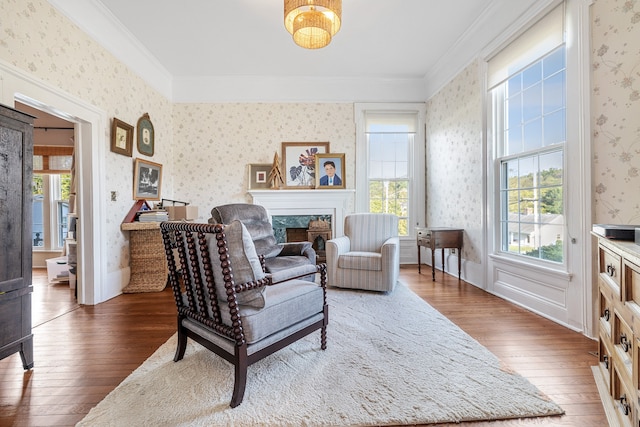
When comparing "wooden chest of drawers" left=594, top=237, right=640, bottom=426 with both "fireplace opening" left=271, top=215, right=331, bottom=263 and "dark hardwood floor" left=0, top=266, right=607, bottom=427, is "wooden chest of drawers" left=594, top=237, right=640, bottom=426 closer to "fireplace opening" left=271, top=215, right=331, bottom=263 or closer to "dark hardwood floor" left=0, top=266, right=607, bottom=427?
"dark hardwood floor" left=0, top=266, right=607, bottom=427

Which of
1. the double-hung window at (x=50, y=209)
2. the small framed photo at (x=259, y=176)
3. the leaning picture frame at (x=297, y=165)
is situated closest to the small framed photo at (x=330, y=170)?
the leaning picture frame at (x=297, y=165)

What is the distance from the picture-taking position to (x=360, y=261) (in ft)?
11.7

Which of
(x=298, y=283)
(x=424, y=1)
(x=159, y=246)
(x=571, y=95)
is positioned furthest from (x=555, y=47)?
(x=159, y=246)

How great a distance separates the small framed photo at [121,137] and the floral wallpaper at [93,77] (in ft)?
0.20

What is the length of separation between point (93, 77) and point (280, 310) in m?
3.55

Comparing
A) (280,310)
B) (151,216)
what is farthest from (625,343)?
(151,216)

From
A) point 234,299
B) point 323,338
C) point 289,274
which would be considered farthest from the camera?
point 323,338

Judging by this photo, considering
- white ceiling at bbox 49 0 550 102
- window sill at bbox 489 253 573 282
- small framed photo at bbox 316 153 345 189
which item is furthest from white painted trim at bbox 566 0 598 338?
small framed photo at bbox 316 153 345 189

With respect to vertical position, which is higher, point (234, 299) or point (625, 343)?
point (234, 299)

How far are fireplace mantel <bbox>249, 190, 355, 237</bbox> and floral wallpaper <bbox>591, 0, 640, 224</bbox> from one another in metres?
3.33

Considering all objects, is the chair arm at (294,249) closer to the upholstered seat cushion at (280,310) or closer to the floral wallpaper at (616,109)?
the upholstered seat cushion at (280,310)

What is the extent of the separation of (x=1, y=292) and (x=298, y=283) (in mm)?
1835

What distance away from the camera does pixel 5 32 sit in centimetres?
229

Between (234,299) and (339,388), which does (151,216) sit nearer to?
(234,299)
